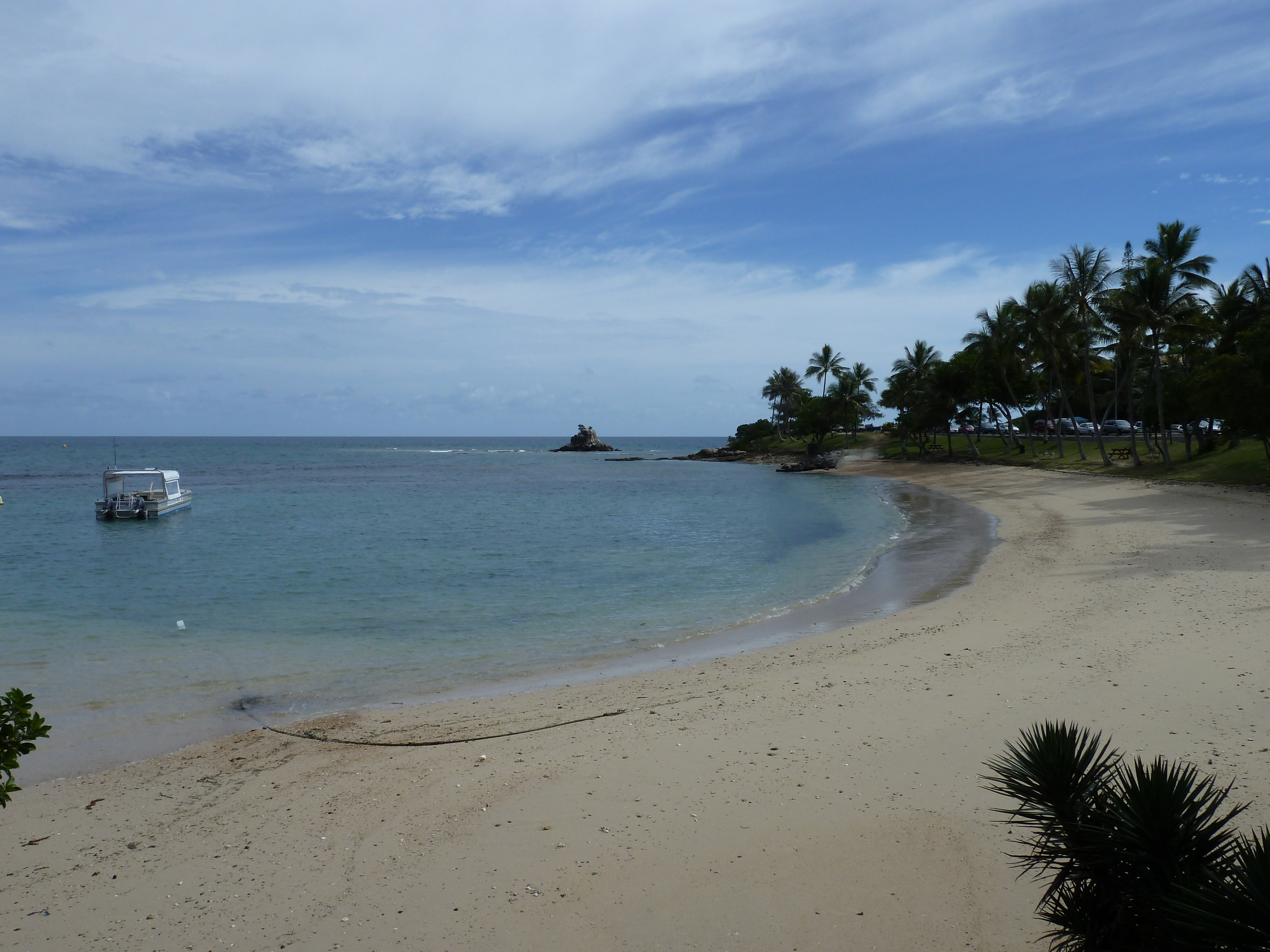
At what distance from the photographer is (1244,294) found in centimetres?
3591

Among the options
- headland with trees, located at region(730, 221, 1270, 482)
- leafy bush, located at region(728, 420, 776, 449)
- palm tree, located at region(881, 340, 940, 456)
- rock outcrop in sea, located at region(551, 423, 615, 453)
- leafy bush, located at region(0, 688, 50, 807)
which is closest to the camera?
leafy bush, located at region(0, 688, 50, 807)

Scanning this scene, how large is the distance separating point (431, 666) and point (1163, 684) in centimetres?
960

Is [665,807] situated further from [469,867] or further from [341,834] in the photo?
[341,834]

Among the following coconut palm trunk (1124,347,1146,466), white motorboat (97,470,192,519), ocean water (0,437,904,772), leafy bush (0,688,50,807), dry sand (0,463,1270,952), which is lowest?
ocean water (0,437,904,772)

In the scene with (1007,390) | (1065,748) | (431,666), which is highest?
(1007,390)

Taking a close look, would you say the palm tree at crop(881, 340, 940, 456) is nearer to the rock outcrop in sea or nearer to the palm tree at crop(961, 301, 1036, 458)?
the palm tree at crop(961, 301, 1036, 458)

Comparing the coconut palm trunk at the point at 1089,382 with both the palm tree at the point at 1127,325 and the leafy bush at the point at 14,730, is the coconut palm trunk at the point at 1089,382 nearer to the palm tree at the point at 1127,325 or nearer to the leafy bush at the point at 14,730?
the palm tree at the point at 1127,325

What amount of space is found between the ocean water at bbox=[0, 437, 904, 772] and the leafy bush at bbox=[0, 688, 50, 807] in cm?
573

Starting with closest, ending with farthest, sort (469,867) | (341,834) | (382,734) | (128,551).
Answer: (469,867), (341,834), (382,734), (128,551)

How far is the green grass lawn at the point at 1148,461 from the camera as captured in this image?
104ft

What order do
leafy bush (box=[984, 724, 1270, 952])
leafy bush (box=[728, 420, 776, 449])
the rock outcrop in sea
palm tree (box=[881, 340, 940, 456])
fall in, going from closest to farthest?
leafy bush (box=[984, 724, 1270, 952]) < palm tree (box=[881, 340, 940, 456]) < leafy bush (box=[728, 420, 776, 449]) < the rock outcrop in sea

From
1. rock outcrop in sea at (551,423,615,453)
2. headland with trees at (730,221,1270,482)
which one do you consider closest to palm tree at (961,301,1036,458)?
headland with trees at (730,221,1270,482)

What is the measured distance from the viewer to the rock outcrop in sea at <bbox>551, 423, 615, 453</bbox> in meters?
142

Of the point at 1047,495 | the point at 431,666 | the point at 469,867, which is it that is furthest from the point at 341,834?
the point at 1047,495
